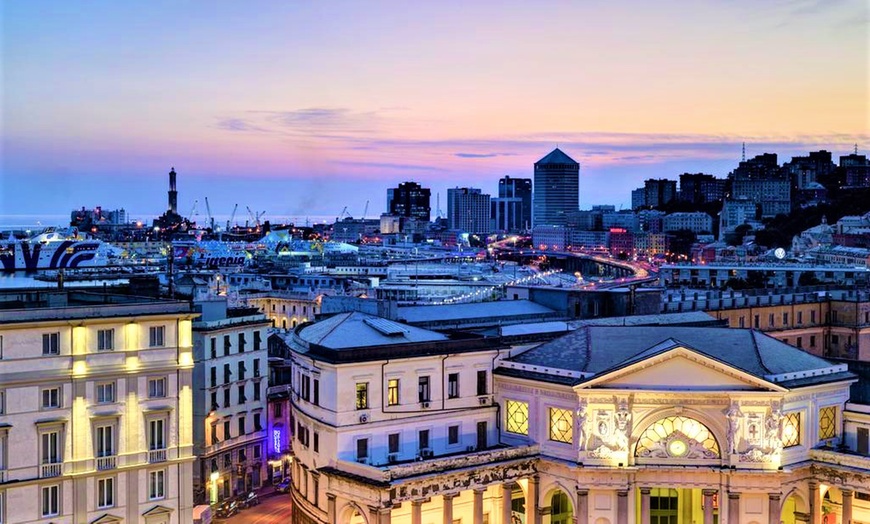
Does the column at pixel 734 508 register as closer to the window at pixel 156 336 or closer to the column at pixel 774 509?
the column at pixel 774 509

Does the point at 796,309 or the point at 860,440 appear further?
the point at 796,309

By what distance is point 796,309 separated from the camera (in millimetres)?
110875

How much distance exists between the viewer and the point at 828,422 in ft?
204

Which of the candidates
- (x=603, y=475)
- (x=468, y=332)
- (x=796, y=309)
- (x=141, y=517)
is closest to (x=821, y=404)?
(x=603, y=475)

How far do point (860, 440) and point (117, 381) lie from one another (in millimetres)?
43060

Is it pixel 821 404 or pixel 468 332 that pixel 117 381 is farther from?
pixel 821 404

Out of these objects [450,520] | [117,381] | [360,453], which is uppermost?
[117,381]

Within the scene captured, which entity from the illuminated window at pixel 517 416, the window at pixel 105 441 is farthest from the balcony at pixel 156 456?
the illuminated window at pixel 517 416

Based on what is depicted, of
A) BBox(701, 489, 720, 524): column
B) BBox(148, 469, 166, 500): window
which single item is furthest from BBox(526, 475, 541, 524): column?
BBox(148, 469, 166, 500): window

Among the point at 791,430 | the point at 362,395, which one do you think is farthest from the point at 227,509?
the point at 791,430

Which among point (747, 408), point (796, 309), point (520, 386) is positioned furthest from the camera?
point (796, 309)

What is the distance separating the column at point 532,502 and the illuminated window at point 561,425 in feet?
9.22

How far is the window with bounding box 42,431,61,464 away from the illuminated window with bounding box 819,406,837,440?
4296 centimetres

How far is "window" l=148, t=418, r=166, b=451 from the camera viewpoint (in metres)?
53.6
